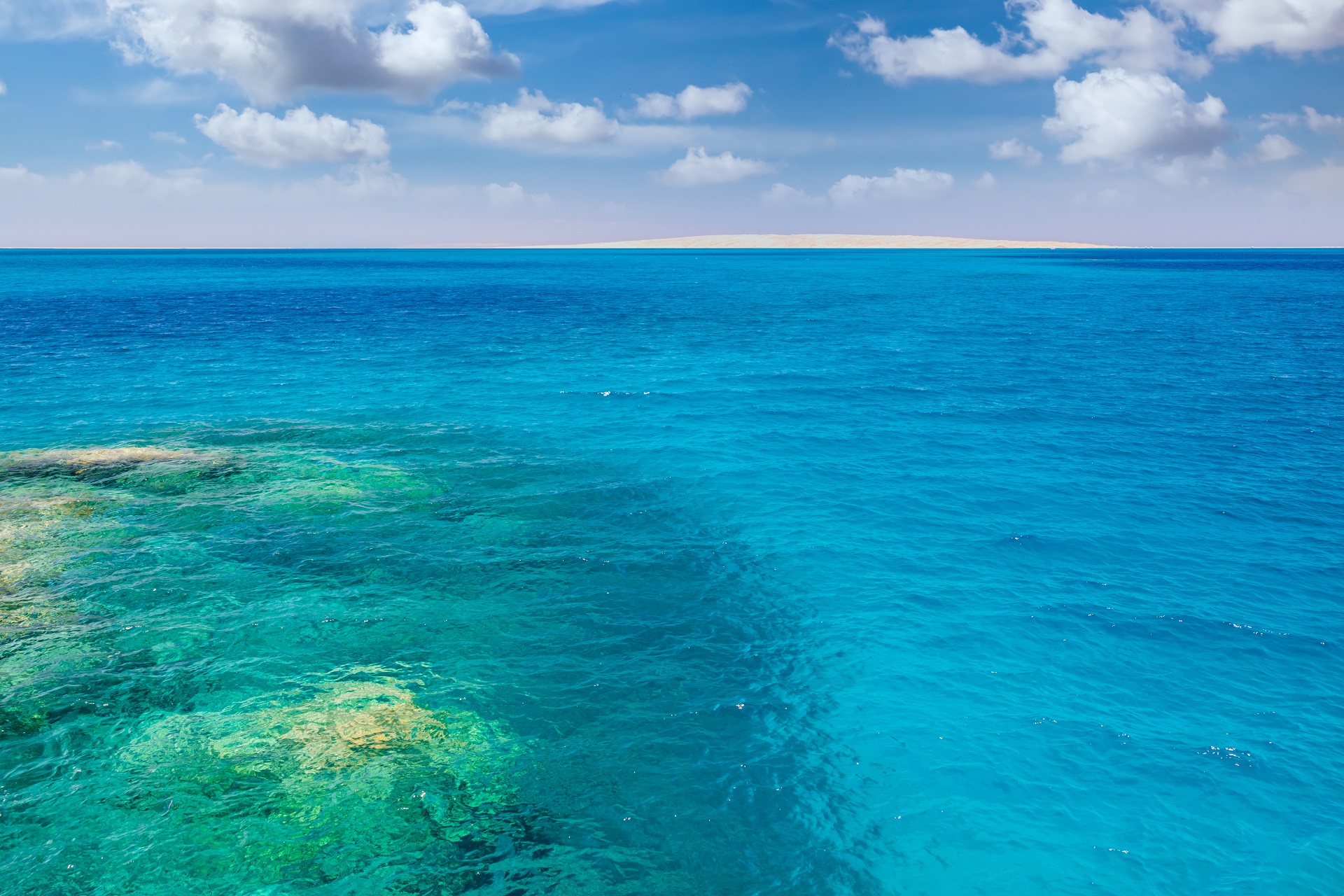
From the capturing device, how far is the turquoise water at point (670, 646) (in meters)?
16.7

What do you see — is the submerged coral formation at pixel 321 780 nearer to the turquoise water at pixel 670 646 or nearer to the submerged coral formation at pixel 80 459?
the turquoise water at pixel 670 646

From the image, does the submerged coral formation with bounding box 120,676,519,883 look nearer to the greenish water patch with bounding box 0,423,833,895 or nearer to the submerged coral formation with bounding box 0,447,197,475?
the greenish water patch with bounding box 0,423,833,895

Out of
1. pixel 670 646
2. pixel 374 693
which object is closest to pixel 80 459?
pixel 374 693

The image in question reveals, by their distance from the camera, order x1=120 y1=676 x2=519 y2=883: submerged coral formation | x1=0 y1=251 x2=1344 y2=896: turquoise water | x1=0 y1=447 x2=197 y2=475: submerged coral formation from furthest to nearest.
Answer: x1=0 y1=447 x2=197 y2=475: submerged coral formation, x1=0 y1=251 x2=1344 y2=896: turquoise water, x1=120 y1=676 x2=519 y2=883: submerged coral formation

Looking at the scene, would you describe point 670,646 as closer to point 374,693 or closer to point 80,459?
point 374,693

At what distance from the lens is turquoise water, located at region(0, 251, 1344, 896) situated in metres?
16.7

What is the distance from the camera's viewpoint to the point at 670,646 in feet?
80.4

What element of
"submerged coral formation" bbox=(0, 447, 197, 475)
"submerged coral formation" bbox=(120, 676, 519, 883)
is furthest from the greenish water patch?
"submerged coral formation" bbox=(0, 447, 197, 475)

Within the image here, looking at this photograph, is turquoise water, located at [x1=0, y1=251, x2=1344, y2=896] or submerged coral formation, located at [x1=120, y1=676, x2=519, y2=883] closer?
submerged coral formation, located at [x1=120, y1=676, x2=519, y2=883]

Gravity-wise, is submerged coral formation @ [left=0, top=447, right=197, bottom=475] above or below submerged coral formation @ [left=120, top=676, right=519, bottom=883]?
above

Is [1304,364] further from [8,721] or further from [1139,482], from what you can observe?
[8,721]

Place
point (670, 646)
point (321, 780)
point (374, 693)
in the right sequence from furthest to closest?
point (670, 646), point (374, 693), point (321, 780)

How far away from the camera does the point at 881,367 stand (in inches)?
2830

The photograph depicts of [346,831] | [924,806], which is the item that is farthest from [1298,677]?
[346,831]
